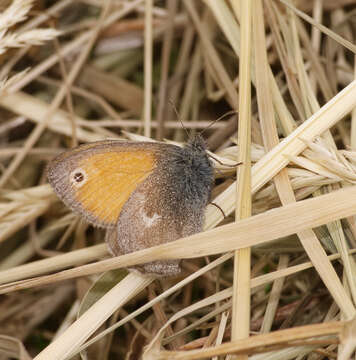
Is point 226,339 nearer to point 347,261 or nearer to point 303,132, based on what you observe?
point 347,261

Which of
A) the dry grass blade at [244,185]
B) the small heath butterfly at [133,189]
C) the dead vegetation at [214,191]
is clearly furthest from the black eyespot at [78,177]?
the dry grass blade at [244,185]

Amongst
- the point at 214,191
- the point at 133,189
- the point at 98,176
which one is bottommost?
the point at 214,191

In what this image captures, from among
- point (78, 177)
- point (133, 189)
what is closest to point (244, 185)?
point (133, 189)

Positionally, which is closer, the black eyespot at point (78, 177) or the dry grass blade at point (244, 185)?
the dry grass blade at point (244, 185)

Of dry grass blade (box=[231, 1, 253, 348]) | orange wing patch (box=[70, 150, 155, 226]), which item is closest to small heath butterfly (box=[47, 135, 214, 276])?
orange wing patch (box=[70, 150, 155, 226])

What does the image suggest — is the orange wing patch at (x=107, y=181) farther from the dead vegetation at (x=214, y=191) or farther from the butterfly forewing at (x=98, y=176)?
the dead vegetation at (x=214, y=191)

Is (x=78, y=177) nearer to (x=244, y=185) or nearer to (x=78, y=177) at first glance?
(x=78, y=177)

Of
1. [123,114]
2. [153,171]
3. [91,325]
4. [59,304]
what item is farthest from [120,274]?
[123,114]
